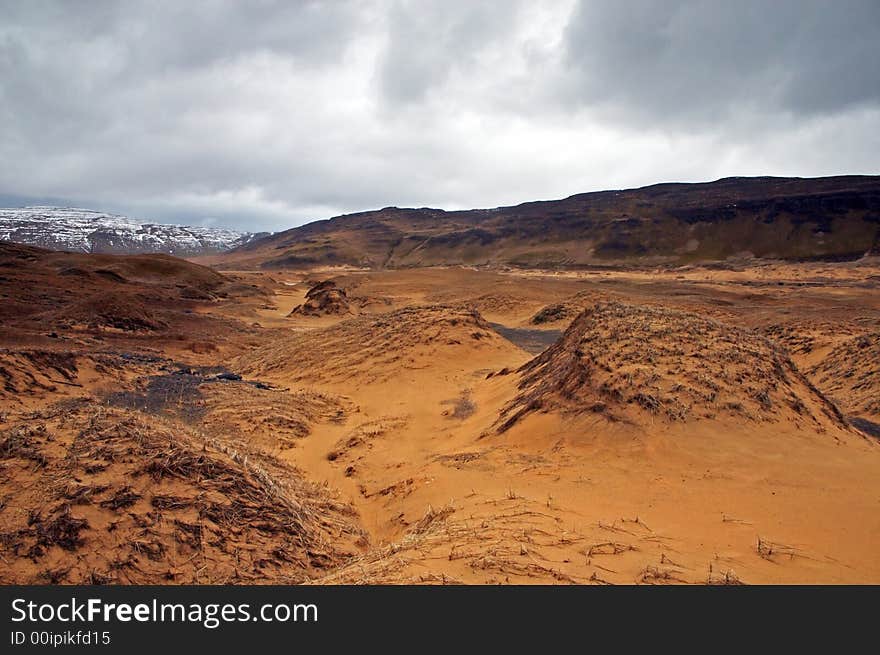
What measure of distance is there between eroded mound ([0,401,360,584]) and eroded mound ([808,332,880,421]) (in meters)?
13.1

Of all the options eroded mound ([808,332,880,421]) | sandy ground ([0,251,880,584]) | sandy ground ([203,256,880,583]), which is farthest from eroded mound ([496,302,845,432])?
eroded mound ([808,332,880,421])

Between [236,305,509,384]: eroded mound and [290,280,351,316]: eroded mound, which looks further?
[290,280,351,316]: eroded mound

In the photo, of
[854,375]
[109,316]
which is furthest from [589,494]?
[109,316]

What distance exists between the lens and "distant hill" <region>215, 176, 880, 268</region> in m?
81.4

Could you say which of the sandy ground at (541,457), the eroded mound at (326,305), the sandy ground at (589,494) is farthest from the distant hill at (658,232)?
the sandy ground at (589,494)

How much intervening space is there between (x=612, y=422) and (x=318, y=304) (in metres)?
30.2

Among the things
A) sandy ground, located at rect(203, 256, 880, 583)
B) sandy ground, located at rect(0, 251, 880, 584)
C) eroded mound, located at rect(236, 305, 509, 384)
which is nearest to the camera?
sandy ground, located at rect(203, 256, 880, 583)

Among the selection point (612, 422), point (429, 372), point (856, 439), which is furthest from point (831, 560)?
point (429, 372)

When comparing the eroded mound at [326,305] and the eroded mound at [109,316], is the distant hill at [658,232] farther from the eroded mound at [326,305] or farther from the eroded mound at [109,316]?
the eroded mound at [109,316]

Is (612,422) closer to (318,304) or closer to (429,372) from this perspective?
(429,372)

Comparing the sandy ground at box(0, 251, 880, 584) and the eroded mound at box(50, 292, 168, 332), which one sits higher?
the eroded mound at box(50, 292, 168, 332)

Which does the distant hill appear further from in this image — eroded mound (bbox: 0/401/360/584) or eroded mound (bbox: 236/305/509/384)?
eroded mound (bbox: 0/401/360/584)

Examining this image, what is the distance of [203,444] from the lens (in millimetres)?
6715

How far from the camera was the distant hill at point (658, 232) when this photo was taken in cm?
8144
